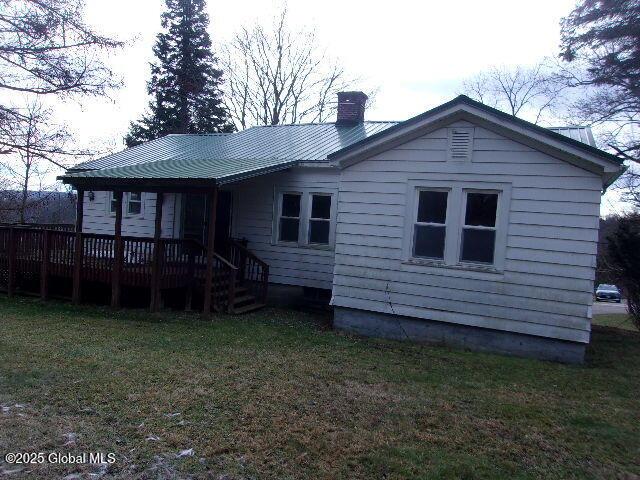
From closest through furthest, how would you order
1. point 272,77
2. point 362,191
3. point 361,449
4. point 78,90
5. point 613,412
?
point 361,449, point 613,412, point 362,191, point 78,90, point 272,77

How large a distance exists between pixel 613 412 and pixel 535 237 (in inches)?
121

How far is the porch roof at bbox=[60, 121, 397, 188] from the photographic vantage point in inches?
402

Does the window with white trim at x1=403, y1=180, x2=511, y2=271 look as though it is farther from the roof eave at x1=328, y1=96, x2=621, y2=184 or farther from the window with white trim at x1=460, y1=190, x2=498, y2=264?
the roof eave at x1=328, y1=96, x2=621, y2=184

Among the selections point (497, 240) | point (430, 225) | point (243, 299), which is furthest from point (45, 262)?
point (497, 240)

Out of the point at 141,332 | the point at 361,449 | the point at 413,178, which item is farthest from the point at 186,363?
the point at 413,178

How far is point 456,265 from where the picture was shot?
27.9ft

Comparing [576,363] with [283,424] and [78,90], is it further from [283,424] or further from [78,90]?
[78,90]

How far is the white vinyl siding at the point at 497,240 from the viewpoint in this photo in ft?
25.4

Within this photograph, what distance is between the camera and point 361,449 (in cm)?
431

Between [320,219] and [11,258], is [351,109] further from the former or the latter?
[11,258]

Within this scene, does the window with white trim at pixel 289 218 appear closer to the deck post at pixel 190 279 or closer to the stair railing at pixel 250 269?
the stair railing at pixel 250 269

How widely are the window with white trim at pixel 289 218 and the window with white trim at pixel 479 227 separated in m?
4.81

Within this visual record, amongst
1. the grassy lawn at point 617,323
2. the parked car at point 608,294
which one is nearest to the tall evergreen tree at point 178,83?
the grassy lawn at point 617,323

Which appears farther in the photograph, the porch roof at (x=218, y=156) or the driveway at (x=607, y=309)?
the driveway at (x=607, y=309)
